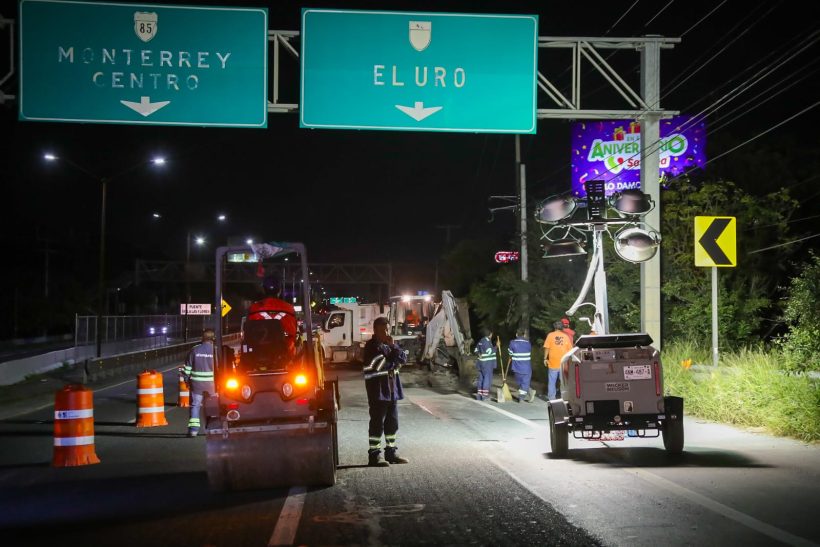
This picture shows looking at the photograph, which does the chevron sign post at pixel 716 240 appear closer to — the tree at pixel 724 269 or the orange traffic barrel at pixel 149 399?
the tree at pixel 724 269

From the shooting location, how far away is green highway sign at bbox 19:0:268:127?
50.7ft

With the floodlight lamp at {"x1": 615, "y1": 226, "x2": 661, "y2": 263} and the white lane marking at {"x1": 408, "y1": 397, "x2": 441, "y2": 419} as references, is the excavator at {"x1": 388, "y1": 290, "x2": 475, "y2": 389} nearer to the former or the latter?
the white lane marking at {"x1": 408, "y1": 397, "x2": 441, "y2": 419}

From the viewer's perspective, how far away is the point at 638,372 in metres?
12.1

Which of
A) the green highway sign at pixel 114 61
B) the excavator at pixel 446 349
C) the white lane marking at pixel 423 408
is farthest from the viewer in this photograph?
the excavator at pixel 446 349

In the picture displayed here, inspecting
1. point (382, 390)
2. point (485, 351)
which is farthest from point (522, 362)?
point (382, 390)

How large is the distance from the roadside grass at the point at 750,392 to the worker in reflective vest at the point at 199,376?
8938 mm

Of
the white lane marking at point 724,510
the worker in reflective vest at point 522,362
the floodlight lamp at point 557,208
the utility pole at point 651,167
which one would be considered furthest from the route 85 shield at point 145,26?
the white lane marking at point 724,510

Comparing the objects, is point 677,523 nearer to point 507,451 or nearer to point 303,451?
point 303,451

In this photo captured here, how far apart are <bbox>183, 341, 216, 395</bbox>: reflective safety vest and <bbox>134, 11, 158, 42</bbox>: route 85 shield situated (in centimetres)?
540

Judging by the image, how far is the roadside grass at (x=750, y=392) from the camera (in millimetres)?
13594

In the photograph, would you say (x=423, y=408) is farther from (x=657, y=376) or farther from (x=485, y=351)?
(x=657, y=376)

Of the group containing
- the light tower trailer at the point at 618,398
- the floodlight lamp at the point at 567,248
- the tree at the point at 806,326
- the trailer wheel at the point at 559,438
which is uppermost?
the floodlight lamp at the point at 567,248

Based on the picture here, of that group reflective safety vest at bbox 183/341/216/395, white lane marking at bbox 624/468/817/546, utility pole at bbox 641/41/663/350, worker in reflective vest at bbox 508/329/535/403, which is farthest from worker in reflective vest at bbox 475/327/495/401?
white lane marking at bbox 624/468/817/546

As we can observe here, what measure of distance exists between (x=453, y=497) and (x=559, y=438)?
121 inches
